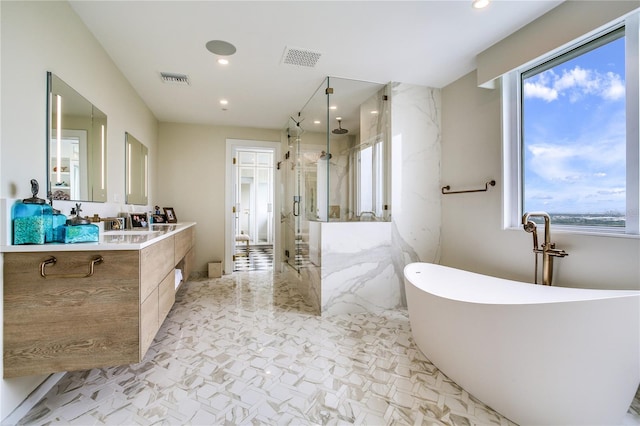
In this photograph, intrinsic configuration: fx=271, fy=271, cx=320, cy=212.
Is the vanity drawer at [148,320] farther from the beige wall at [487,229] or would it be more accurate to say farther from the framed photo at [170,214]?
the beige wall at [487,229]

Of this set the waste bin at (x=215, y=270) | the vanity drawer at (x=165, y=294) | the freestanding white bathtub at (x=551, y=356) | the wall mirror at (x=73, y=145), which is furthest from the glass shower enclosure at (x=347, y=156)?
the wall mirror at (x=73, y=145)

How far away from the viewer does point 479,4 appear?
1773 millimetres

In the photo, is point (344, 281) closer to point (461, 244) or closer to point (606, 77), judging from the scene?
point (461, 244)

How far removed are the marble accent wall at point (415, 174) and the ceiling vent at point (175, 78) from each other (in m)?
2.17

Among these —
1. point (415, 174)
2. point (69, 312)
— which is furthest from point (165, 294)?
point (415, 174)

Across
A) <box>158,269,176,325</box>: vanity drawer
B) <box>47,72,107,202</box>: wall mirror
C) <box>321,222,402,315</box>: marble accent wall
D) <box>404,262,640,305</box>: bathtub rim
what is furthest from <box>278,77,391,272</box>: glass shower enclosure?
<box>47,72,107,202</box>: wall mirror

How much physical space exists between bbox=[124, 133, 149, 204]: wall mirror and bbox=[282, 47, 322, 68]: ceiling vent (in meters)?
1.83

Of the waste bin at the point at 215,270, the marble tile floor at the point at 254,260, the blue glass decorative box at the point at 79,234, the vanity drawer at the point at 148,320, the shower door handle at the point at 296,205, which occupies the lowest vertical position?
the marble tile floor at the point at 254,260

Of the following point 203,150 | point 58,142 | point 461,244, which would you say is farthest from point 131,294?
point 203,150

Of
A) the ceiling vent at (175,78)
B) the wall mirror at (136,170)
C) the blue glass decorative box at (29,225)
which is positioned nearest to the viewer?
the blue glass decorative box at (29,225)

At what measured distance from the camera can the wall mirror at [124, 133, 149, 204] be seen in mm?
2811

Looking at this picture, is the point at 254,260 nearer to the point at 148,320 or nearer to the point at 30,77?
the point at 148,320

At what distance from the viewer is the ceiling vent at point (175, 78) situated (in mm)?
2705

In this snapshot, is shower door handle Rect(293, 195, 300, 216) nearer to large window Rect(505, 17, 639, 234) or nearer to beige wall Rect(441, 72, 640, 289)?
beige wall Rect(441, 72, 640, 289)
